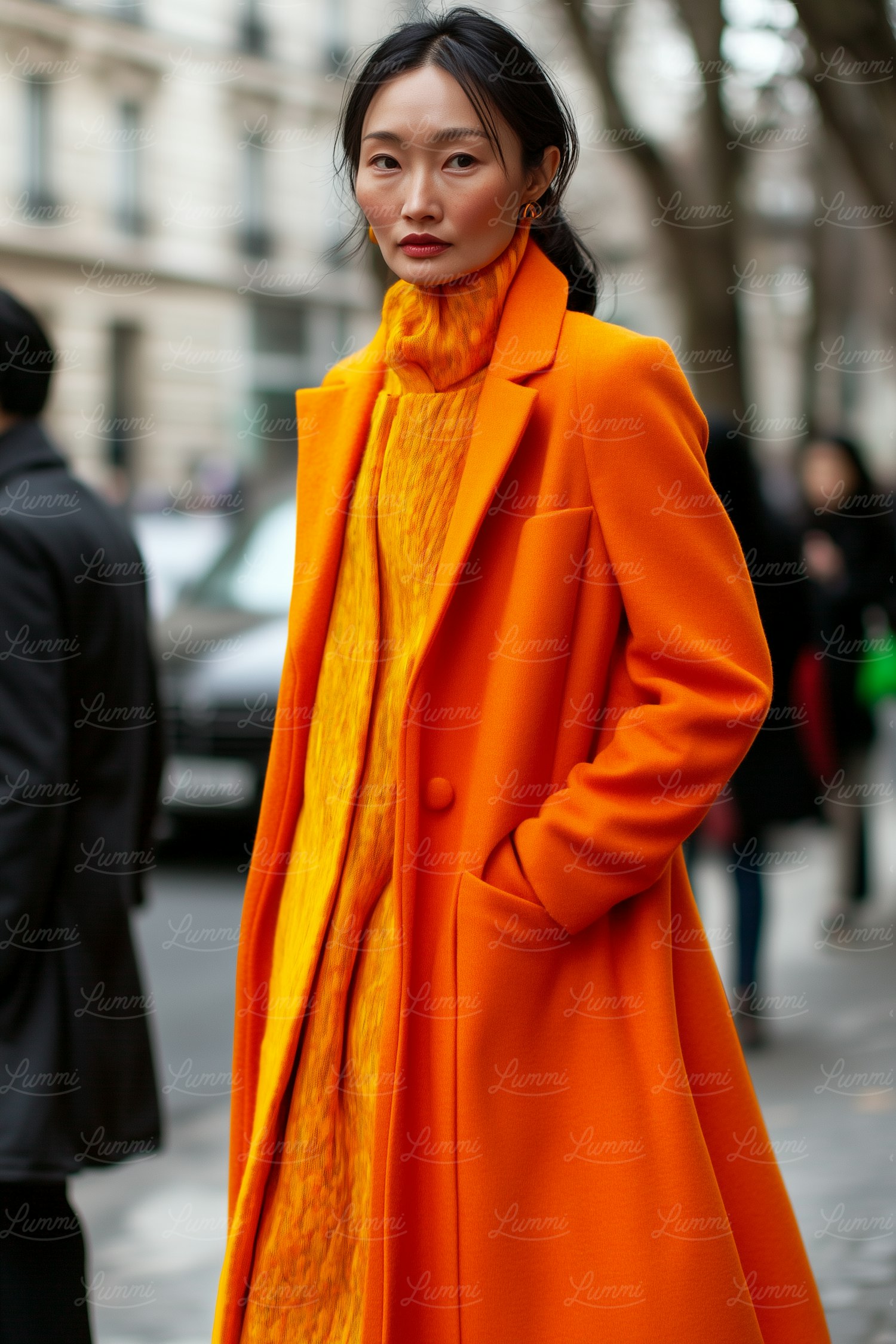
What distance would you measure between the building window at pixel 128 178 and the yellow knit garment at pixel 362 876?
85.7ft

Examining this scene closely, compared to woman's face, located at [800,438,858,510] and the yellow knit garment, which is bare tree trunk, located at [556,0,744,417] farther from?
the yellow knit garment

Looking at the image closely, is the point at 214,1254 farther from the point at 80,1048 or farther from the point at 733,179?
the point at 733,179

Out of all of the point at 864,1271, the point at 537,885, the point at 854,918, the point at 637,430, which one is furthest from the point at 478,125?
the point at 854,918

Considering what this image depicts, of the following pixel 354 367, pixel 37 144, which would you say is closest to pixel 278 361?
pixel 37 144

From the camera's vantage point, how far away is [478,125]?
2.02 m

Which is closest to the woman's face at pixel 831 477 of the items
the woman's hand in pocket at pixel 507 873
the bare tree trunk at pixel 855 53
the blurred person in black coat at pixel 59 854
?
the bare tree trunk at pixel 855 53

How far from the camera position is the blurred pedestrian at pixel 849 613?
704cm

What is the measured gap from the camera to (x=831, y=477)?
7418 millimetres

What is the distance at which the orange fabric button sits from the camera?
2.06m

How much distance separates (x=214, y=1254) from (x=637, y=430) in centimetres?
269

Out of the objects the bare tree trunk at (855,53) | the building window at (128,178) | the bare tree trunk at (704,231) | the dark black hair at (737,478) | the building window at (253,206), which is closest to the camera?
the dark black hair at (737,478)

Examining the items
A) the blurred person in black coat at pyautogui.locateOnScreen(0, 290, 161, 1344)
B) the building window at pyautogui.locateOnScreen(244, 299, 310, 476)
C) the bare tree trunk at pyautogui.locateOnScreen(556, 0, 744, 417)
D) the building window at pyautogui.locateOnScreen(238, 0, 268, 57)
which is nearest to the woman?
the blurred person in black coat at pyautogui.locateOnScreen(0, 290, 161, 1344)

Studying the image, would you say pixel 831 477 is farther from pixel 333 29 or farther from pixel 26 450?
pixel 333 29

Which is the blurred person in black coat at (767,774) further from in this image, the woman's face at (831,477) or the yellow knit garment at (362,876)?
the yellow knit garment at (362,876)
